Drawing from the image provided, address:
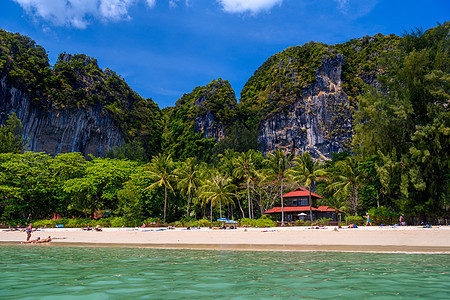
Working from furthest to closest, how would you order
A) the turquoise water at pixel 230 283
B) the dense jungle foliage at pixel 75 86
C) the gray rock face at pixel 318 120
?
the gray rock face at pixel 318 120 → the dense jungle foliage at pixel 75 86 → the turquoise water at pixel 230 283

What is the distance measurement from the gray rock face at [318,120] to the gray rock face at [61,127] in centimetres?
5055

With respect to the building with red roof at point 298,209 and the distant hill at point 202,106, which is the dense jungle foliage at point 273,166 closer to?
the distant hill at point 202,106

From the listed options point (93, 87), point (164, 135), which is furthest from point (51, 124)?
point (164, 135)

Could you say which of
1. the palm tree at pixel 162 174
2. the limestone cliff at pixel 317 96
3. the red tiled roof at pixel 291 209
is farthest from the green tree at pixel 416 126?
the limestone cliff at pixel 317 96

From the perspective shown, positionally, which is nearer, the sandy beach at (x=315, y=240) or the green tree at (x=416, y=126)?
the sandy beach at (x=315, y=240)

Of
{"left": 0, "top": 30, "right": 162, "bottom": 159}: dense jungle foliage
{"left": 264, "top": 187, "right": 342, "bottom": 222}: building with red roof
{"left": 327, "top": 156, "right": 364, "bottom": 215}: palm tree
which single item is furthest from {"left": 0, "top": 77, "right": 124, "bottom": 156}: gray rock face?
{"left": 327, "top": 156, "right": 364, "bottom": 215}: palm tree

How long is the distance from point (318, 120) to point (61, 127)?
75.2 meters

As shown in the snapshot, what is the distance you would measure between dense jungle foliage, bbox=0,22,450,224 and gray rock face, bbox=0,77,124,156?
4337 mm

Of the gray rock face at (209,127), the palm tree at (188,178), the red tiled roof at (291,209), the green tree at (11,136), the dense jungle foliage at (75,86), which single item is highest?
the dense jungle foliage at (75,86)

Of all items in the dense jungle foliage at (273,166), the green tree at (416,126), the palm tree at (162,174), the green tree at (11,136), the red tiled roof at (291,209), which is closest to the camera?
the green tree at (416,126)

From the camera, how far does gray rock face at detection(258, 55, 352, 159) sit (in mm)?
95062

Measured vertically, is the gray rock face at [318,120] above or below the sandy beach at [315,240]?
above

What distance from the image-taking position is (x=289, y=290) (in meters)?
6.80

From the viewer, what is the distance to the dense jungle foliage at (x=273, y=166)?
30.1 metres
